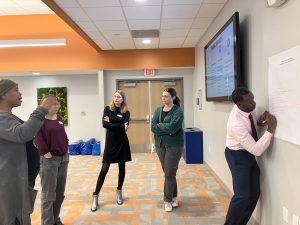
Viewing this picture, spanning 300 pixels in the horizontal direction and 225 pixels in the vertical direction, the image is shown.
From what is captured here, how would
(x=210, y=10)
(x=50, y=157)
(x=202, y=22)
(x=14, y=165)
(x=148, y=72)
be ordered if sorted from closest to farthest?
1. (x=14, y=165)
2. (x=50, y=157)
3. (x=210, y=10)
4. (x=202, y=22)
5. (x=148, y=72)

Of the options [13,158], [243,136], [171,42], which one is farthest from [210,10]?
[13,158]

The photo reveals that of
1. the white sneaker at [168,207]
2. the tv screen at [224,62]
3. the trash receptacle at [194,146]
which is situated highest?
the tv screen at [224,62]

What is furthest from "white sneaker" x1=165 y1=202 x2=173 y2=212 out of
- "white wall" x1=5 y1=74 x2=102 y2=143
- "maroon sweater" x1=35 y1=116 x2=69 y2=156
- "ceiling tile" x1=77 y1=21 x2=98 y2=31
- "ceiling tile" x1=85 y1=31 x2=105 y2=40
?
"white wall" x1=5 y1=74 x2=102 y2=143

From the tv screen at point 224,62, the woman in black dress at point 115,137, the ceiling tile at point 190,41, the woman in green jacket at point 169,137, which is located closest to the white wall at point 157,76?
the ceiling tile at point 190,41

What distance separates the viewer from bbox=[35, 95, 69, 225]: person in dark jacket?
8.34 ft

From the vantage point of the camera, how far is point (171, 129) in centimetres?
307

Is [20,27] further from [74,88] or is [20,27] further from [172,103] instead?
[172,103]

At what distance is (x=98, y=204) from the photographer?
3.50m

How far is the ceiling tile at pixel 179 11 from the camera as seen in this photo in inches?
150

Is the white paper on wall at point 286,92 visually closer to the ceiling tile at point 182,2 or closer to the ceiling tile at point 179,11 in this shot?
the ceiling tile at point 182,2

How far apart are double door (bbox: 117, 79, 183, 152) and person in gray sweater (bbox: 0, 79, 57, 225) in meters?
5.24

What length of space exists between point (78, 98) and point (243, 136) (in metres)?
5.91

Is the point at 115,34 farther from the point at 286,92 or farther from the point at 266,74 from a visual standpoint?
the point at 286,92

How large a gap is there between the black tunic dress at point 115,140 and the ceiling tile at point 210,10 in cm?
192
